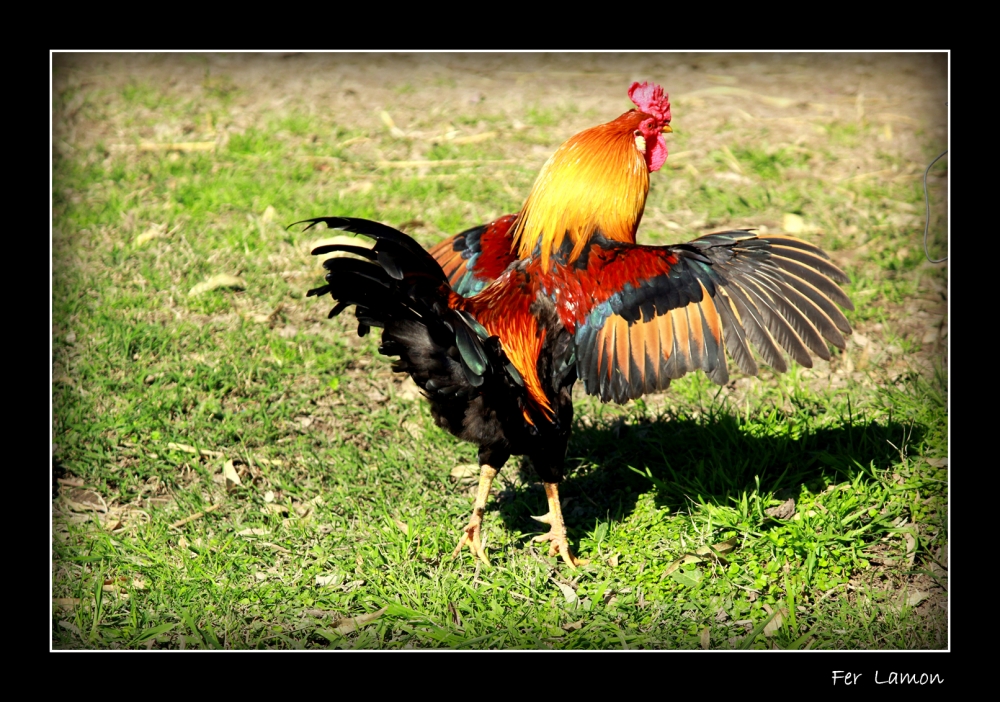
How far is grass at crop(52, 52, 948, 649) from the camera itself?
407 cm

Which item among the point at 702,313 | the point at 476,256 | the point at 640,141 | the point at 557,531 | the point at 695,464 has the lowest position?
the point at 557,531

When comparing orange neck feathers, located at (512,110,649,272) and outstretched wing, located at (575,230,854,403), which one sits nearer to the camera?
outstretched wing, located at (575,230,854,403)

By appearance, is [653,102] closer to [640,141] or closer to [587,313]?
[640,141]

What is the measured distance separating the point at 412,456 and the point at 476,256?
1232mm

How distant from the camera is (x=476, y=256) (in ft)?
15.5

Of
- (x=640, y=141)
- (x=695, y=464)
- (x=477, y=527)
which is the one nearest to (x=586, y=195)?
(x=640, y=141)

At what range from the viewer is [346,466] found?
494 cm

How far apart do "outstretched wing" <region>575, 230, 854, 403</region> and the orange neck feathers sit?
229mm

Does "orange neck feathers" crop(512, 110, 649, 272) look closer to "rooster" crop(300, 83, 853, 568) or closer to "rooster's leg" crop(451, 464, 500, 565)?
"rooster" crop(300, 83, 853, 568)

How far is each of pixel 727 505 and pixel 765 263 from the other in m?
1.28

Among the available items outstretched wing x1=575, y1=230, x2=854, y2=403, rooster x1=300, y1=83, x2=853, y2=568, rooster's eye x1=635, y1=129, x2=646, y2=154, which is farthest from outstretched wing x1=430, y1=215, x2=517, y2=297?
rooster's eye x1=635, y1=129, x2=646, y2=154

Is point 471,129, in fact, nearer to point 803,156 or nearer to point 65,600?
point 803,156

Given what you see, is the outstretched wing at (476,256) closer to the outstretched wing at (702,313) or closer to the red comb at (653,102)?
the outstretched wing at (702,313)

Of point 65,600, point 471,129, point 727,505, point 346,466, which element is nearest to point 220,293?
point 346,466
